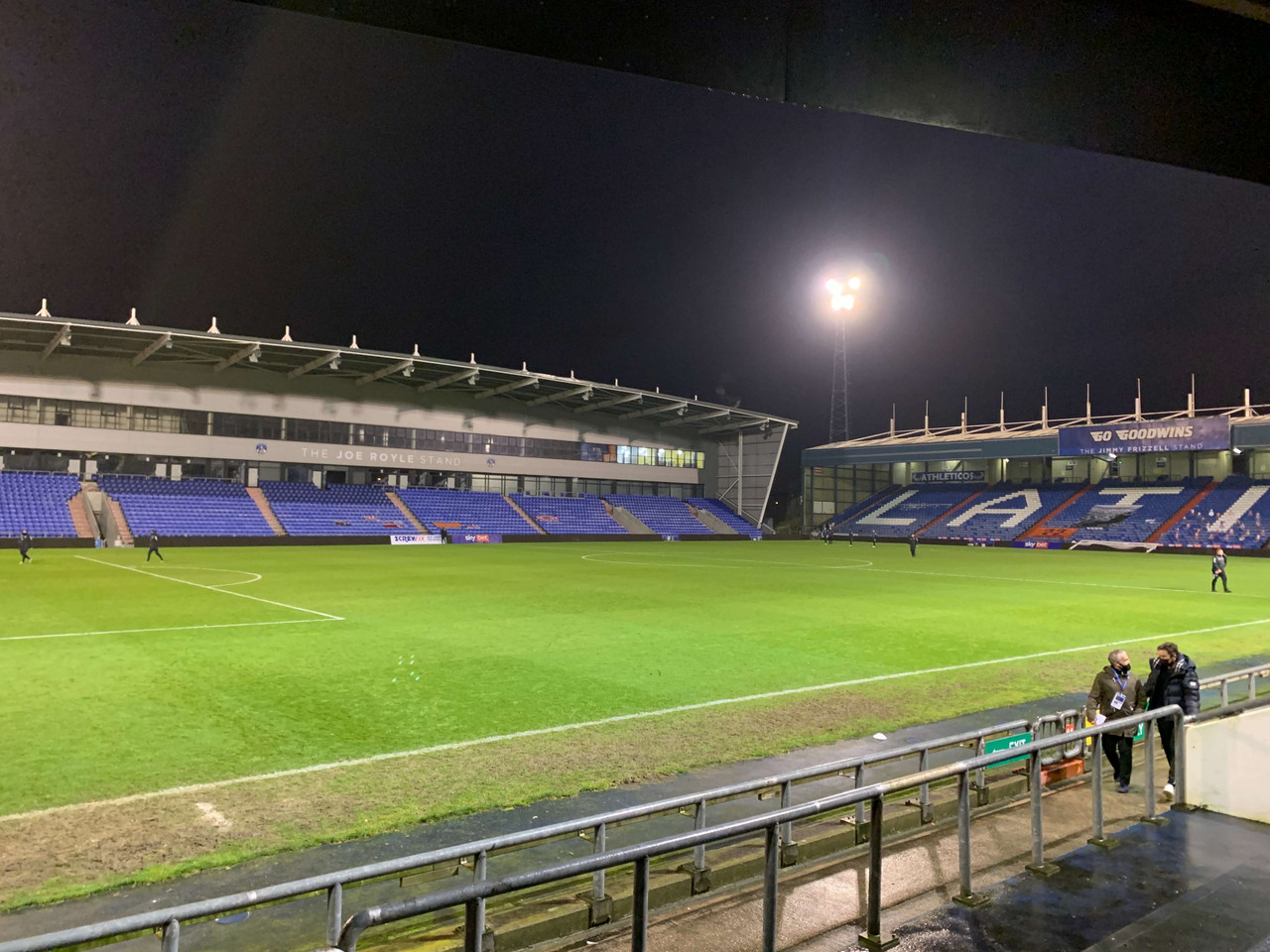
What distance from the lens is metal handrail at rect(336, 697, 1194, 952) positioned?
2588 mm

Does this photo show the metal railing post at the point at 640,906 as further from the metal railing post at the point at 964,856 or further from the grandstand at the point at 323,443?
the grandstand at the point at 323,443

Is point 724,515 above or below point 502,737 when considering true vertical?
above

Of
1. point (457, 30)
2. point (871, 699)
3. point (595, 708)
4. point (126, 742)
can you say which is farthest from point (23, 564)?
point (457, 30)

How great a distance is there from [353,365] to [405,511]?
9778mm

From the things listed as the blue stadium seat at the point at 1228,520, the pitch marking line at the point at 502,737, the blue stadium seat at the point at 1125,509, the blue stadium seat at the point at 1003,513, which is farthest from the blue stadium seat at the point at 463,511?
the pitch marking line at the point at 502,737

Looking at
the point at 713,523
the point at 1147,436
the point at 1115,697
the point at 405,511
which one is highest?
the point at 1147,436

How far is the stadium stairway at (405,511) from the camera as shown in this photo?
5109 cm

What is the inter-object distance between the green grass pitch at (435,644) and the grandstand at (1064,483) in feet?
83.3

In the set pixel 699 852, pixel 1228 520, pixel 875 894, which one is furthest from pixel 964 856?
pixel 1228 520

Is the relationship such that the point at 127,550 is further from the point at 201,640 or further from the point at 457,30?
the point at 457,30

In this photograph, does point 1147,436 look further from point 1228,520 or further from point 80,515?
point 80,515

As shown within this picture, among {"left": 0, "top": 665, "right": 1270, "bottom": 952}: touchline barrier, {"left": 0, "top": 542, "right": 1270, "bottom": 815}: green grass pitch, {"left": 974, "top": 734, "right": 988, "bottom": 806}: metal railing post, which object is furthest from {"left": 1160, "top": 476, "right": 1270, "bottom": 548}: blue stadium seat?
{"left": 0, "top": 665, "right": 1270, "bottom": 952}: touchline barrier

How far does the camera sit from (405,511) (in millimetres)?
52719

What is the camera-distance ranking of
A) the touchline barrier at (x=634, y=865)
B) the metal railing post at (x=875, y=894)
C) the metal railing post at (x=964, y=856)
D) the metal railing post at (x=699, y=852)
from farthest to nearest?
1. the metal railing post at (x=699, y=852)
2. the metal railing post at (x=964, y=856)
3. the metal railing post at (x=875, y=894)
4. the touchline barrier at (x=634, y=865)
